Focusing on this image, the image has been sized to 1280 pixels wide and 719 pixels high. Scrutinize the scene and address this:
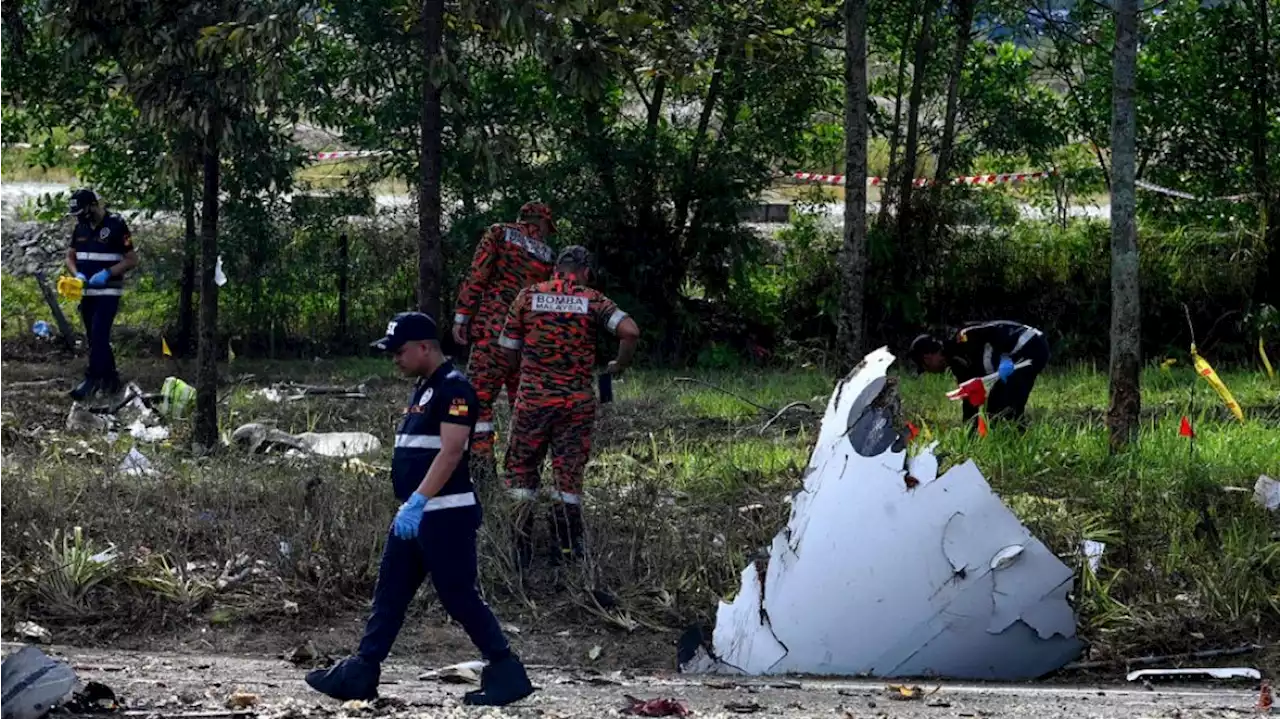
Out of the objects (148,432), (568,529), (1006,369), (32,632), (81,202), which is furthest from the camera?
(81,202)

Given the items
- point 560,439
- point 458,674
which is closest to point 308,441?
point 560,439

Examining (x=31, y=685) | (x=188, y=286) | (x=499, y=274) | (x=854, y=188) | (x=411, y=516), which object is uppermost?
(x=854, y=188)

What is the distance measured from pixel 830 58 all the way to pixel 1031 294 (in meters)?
3.10

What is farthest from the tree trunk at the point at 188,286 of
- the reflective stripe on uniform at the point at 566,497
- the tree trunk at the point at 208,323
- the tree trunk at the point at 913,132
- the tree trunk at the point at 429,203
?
the reflective stripe on uniform at the point at 566,497

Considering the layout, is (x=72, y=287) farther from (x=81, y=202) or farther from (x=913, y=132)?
(x=913, y=132)

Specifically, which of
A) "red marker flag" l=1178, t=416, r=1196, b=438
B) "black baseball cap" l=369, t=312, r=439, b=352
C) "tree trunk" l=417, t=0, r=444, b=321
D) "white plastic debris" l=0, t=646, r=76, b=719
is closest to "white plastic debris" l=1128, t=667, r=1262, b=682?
"red marker flag" l=1178, t=416, r=1196, b=438

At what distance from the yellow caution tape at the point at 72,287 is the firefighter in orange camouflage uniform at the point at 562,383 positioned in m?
6.08

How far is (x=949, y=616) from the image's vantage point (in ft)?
25.9

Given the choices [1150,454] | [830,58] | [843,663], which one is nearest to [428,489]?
[843,663]

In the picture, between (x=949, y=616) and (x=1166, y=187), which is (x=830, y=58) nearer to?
(x=1166, y=187)

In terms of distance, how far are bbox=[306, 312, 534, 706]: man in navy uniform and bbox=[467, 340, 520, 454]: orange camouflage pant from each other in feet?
9.51

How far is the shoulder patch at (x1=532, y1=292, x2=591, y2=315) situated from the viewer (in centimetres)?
927

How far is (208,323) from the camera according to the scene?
1159 cm

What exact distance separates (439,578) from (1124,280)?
5408 millimetres
